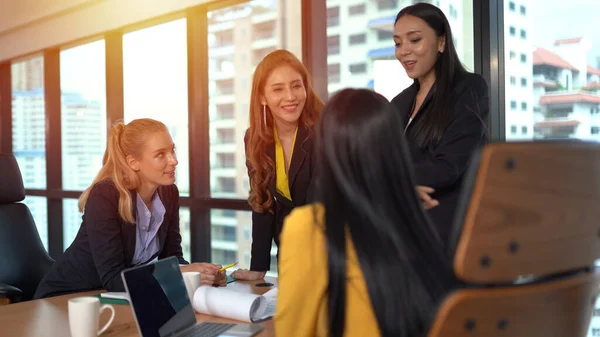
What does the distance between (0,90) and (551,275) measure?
25.3ft

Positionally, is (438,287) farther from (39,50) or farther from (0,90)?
(0,90)

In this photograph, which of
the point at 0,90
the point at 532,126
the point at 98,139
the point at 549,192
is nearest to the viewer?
the point at 549,192

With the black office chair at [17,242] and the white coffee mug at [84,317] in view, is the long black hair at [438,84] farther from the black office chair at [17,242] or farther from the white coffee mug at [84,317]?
the black office chair at [17,242]

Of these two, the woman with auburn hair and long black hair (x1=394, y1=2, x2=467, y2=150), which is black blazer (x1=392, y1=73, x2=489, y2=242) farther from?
the woman with auburn hair

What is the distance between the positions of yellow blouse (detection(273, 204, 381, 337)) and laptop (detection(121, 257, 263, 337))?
1.46 feet

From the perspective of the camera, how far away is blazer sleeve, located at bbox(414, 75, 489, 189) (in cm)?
193

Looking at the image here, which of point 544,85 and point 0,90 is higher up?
point 0,90

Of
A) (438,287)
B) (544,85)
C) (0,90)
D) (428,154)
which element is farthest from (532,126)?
(0,90)

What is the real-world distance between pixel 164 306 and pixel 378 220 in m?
0.71

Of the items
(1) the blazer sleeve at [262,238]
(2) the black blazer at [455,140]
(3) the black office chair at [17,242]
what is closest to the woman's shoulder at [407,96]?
(2) the black blazer at [455,140]

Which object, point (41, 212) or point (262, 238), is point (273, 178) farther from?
point (41, 212)

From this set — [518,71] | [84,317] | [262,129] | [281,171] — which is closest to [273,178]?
[281,171]

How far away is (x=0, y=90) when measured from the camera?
24.9 feet

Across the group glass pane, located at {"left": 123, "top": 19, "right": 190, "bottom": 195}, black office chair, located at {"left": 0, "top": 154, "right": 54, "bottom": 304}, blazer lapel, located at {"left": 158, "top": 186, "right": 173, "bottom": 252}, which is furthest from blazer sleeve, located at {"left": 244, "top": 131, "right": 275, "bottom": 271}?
glass pane, located at {"left": 123, "top": 19, "right": 190, "bottom": 195}
